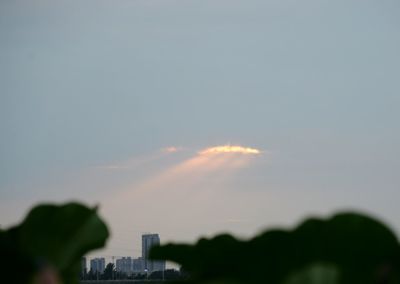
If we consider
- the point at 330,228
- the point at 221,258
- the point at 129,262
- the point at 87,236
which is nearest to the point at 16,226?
the point at 87,236

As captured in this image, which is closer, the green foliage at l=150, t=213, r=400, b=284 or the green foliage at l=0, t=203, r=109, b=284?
the green foliage at l=150, t=213, r=400, b=284

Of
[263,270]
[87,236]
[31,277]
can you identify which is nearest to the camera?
[263,270]

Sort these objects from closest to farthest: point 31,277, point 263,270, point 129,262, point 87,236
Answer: point 263,270 < point 31,277 < point 87,236 < point 129,262

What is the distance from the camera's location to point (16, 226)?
1390mm

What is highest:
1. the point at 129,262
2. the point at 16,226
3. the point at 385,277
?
the point at 129,262

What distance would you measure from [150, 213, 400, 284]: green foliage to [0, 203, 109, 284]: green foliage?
11.7 inches

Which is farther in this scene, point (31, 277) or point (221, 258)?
point (31, 277)

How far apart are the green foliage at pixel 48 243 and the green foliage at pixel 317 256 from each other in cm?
30

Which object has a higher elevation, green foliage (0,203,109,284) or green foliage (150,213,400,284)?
green foliage (0,203,109,284)

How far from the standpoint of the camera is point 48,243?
1.20m

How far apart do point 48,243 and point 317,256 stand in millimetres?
438

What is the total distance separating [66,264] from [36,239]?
0.08m

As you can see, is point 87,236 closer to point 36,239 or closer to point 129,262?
point 36,239

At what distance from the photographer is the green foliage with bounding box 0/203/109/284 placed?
1188 millimetres
